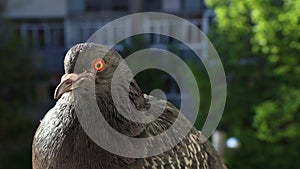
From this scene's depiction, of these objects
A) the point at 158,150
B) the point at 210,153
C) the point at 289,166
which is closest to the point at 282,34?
the point at 289,166

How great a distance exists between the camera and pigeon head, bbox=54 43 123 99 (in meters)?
1.32

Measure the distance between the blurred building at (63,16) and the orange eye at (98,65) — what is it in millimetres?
6276

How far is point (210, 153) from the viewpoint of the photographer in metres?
1.84

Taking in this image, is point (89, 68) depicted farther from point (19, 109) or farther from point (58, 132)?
point (19, 109)

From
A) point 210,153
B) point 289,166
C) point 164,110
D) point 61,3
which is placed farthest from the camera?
point 61,3

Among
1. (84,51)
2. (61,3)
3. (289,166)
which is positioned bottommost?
(289,166)

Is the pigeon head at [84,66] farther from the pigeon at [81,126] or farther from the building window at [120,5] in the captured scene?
the building window at [120,5]

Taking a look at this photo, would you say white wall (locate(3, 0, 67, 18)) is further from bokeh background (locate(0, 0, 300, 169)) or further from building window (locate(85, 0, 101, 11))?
building window (locate(85, 0, 101, 11))

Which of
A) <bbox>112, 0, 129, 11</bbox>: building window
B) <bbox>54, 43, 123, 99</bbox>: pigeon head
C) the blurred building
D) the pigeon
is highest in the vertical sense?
<bbox>112, 0, 129, 11</bbox>: building window

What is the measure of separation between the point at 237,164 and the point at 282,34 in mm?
1649

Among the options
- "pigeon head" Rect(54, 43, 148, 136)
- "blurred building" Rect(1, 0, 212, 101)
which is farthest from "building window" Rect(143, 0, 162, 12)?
"pigeon head" Rect(54, 43, 148, 136)

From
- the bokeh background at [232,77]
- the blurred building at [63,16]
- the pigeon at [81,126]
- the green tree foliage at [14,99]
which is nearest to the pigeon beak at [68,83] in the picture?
the pigeon at [81,126]

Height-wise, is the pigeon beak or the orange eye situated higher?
the orange eye

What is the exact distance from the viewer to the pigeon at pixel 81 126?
52.4 inches
